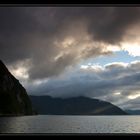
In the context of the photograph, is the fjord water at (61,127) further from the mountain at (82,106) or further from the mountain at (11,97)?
the mountain at (82,106)

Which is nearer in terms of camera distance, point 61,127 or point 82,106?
point 61,127

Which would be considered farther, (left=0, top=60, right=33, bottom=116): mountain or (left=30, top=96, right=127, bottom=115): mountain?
(left=30, top=96, right=127, bottom=115): mountain

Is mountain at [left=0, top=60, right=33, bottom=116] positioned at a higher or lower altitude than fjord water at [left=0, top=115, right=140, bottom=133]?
higher

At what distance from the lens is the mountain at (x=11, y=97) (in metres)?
52.5

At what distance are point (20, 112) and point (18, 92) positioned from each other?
3504mm

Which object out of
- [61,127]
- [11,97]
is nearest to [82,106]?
[11,97]

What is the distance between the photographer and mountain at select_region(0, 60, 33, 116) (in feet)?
172

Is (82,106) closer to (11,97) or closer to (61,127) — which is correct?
(11,97)

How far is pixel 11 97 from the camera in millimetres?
53531

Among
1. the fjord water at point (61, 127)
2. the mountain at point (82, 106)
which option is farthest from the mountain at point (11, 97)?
the mountain at point (82, 106)

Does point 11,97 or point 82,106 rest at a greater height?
point 82,106

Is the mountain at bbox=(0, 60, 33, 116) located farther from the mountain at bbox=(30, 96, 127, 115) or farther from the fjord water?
the mountain at bbox=(30, 96, 127, 115)

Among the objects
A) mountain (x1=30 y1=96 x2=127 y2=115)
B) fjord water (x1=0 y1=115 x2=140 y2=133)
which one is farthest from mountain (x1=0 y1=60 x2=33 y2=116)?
mountain (x1=30 y1=96 x2=127 y2=115)
